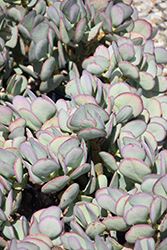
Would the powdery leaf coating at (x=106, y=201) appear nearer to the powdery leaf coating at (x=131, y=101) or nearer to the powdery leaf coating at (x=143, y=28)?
the powdery leaf coating at (x=131, y=101)

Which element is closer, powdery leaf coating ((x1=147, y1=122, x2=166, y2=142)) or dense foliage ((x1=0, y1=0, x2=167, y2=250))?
dense foliage ((x1=0, y1=0, x2=167, y2=250))

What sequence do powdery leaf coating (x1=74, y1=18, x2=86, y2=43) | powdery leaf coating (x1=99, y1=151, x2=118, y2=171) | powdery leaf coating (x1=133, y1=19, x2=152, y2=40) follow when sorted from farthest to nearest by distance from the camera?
powdery leaf coating (x1=133, y1=19, x2=152, y2=40), powdery leaf coating (x1=74, y1=18, x2=86, y2=43), powdery leaf coating (x1=99, y1=151, x2=118, y2=171)

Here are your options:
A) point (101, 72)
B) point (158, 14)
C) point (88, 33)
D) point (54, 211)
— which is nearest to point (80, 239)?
point (54, 211)

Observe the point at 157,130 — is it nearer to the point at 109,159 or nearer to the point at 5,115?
the point at 109,159

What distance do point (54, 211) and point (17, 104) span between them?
0.30 metres

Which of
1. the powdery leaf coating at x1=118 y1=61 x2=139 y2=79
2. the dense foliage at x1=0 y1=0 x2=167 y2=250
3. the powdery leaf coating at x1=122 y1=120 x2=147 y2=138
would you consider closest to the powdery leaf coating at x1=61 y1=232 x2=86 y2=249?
the dense foliage at x1=0 y1=0 x2=167 y2=250

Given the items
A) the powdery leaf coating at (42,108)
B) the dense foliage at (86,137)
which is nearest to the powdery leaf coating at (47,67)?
the dense foliage at (86,137)

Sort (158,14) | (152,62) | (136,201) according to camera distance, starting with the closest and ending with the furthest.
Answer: (136,201)
(152,62)
(158,14)

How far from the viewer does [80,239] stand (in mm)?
567

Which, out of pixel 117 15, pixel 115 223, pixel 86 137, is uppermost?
pixel 117 15

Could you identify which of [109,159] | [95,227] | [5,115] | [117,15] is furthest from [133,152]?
[117,15]

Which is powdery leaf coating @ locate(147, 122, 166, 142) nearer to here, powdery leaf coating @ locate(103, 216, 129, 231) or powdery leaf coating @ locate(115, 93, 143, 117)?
powdery leaf coating @ locate(115, 93, 143, 117)

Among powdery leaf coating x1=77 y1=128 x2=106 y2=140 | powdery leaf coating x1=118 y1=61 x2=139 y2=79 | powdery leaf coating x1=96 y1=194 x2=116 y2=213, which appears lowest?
powdery leaf coating x1=96 y1=194 x2=116 y2=213

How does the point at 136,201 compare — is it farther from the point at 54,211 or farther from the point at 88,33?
the point at 88,33
